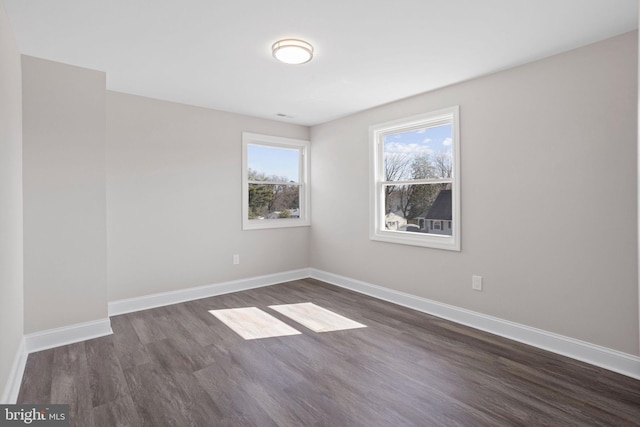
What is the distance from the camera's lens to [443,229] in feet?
11.9

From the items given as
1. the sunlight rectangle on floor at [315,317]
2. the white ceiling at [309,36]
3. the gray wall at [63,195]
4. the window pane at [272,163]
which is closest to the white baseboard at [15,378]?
the gray wall at [63,195]

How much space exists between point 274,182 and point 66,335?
3027 mm

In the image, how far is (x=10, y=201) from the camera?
7.25ft

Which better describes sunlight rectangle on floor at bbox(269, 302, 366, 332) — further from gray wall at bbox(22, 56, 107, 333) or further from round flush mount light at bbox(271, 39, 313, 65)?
round flush mount light at bbox(271, 39, 313, 65)

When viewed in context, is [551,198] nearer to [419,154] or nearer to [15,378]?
[419,154]

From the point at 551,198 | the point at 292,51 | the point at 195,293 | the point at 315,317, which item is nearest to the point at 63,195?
the point at 195,293

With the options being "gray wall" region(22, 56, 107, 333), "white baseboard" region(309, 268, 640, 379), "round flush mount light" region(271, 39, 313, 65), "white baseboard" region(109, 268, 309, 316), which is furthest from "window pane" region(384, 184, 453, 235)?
"gray wall" region(22, 56, 107, 333)

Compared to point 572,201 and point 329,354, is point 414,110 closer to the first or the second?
point 572,201

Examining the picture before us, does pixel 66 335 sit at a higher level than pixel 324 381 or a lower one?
higher

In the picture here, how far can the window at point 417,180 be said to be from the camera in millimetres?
3502

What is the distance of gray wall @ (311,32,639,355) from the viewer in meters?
2.40

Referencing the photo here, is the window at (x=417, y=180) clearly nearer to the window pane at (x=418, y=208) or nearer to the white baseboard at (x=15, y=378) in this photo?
the window pane at (x=418, y=208)

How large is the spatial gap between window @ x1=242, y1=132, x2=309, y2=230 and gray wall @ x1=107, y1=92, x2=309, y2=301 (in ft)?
0.40

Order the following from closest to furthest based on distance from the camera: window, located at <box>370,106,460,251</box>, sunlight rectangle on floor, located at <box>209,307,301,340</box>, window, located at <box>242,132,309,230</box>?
sunlight rectangle on floor, located at <box>209,307,301,340</box>, window, located at <box>370,106,460,251</box>, window, located at <box>242,132,309,230</box>
